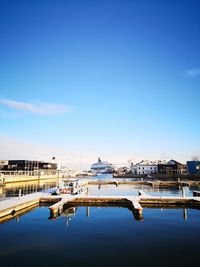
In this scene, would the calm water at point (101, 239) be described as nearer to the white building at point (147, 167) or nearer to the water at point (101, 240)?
the water at point (101, 240)

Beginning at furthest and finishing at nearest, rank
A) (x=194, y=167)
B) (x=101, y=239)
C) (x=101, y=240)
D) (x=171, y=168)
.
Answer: (x=171, y=168)
(x=194, y=167)
(x=101, y=239)
(x=101, y=240)

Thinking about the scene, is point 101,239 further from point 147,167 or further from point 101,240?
point 147,167

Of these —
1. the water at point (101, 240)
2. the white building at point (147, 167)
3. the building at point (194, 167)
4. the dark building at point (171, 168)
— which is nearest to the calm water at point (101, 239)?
the water at point (101, 240)

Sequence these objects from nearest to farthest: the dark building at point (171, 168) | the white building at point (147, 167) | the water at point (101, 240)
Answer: the water at point (101, 240), the dark building at point (171, 168), the white building at point (147, 167)

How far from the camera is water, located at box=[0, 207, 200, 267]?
13.0 meters

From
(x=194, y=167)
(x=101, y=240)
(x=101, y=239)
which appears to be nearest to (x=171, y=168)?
(x=194, y=167)

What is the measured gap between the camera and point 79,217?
24.2 m

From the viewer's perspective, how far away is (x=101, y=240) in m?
16.8

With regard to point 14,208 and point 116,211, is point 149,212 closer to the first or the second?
point 116,211

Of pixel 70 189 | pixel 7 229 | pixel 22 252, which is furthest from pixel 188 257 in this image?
pixel 70 189

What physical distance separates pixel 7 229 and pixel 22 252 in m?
5.84

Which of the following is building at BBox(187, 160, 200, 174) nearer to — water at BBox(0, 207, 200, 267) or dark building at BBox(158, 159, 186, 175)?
dark building at BBox(158, 159, 186, 175)

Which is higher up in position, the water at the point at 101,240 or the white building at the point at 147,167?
the white building at the point at 147,167

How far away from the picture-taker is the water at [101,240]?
13.0 meters
